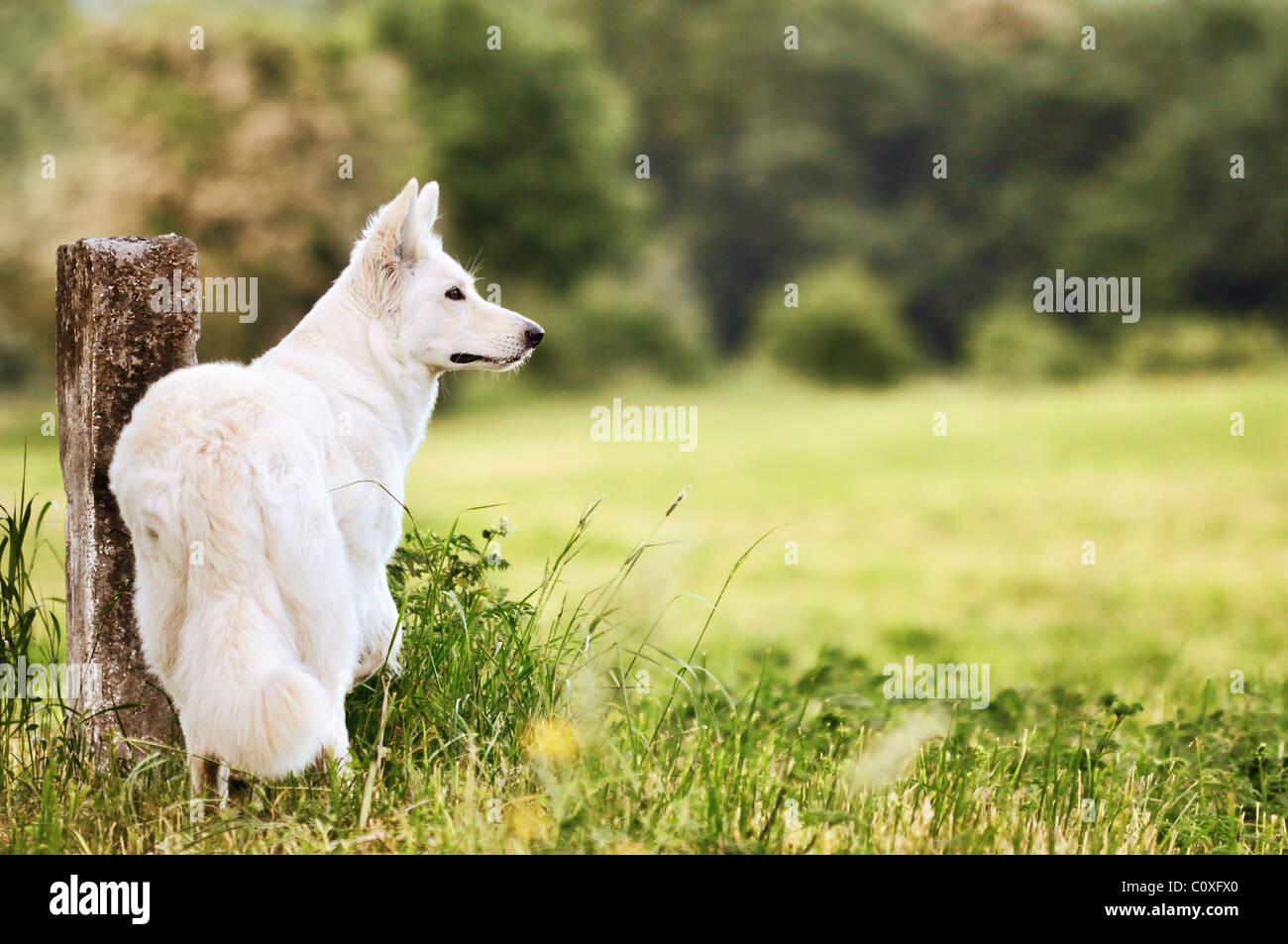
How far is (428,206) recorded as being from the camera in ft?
14.8

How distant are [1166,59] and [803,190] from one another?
1346 cm

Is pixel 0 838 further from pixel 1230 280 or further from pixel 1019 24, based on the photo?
pixel 1019 24

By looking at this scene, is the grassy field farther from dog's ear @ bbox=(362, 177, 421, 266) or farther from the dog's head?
dog's ear @ bbox=(362, 177, 421, 266)

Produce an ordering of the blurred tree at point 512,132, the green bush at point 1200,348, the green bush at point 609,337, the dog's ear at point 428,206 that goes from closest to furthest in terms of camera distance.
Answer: the dog's ear at point 428,206
the blurred tree at point 512,132
the green bush at point 609,337
the green bush at point 1200,348

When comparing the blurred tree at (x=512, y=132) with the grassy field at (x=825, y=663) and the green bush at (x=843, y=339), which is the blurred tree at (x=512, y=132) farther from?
the grassy field at (x=825, y=663)

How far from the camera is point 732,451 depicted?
24047 millimetres

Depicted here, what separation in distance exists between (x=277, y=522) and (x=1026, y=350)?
34.0 meters

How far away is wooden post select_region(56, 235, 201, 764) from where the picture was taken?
4.12 metres

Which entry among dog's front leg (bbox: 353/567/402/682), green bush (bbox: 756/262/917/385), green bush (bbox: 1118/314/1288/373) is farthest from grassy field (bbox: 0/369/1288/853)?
green bush (bbox: 756/262/917/385)

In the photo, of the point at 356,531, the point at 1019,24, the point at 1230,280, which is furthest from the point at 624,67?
the point at 356,531

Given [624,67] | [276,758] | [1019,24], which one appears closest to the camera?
[276,758]

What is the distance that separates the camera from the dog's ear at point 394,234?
169 inches

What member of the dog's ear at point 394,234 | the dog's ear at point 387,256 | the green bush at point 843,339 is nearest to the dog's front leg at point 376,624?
the dog's ear at point 387,256

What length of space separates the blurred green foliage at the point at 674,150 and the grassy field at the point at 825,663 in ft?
19.8
